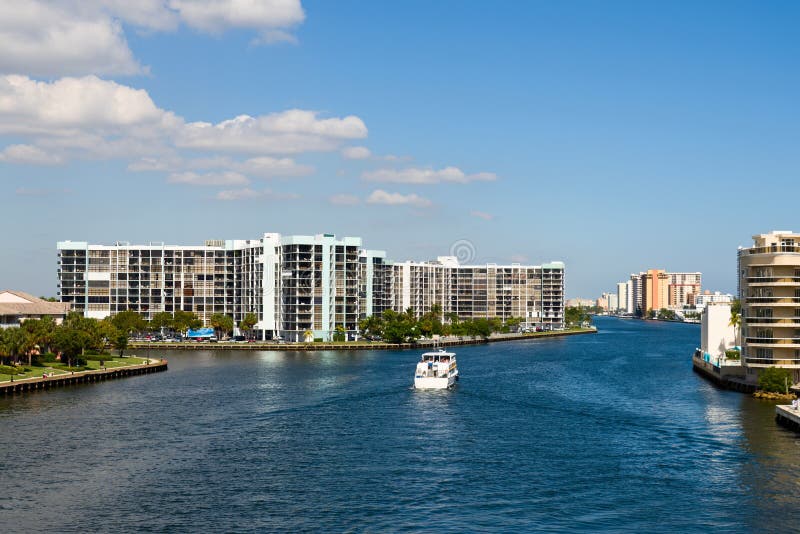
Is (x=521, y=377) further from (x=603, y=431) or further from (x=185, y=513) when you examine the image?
(x=185, y=513)

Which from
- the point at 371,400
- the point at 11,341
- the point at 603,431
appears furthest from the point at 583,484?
the point at 11,341

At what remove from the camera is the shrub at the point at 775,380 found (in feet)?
341

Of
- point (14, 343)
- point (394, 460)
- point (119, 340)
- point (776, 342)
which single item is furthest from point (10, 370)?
point (776, 342)

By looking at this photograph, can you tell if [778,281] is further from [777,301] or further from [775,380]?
[775,380]

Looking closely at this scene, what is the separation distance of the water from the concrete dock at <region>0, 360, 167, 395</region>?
5.14 m

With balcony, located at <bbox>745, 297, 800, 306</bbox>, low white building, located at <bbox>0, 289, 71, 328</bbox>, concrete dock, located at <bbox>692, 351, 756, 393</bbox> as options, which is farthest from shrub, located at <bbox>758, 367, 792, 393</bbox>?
low white building, located at <bbox>0, 289, 71, 328</bbox>

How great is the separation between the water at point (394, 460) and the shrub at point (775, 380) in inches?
167

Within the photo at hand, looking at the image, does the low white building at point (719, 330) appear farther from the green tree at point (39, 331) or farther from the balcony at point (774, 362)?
the green tree at point (39, 331)

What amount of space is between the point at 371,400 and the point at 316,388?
662 inches

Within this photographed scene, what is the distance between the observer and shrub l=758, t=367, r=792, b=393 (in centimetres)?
10388

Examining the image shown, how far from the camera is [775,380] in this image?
104m

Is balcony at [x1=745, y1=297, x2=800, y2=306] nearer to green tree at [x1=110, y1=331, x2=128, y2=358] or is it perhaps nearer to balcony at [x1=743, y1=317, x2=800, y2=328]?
balcony at [x1=743, y1=317, x2=800, y2=328]

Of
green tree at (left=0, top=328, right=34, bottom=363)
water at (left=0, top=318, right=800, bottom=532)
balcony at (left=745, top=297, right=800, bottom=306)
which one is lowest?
water at (left=0, top=318, right=800, bottom=532)

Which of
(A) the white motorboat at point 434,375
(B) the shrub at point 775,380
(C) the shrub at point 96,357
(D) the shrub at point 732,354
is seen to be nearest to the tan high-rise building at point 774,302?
(B) the shrub at point 775,380
